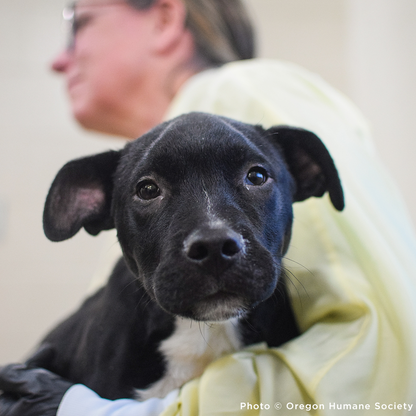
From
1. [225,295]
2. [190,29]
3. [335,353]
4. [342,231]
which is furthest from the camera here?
[190,29]

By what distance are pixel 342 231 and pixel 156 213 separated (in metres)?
0.49

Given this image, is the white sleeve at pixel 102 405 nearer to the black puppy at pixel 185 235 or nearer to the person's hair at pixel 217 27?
the black puppy at pixel 185 235

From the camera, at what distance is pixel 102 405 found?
921 millimetres

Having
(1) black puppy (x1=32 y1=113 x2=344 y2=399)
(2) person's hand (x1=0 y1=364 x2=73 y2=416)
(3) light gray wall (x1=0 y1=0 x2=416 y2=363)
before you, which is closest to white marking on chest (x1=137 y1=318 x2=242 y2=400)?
(1) black puppy (x1=32 y1=113 x2=344 y2=399)

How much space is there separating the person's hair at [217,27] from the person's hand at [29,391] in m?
1.49

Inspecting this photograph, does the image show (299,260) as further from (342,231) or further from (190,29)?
(190,29)

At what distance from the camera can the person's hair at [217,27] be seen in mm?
1908

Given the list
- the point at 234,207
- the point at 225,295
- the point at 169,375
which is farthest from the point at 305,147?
the point at 169,375

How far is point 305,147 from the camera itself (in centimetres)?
111

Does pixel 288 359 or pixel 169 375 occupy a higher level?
pixel 288 359

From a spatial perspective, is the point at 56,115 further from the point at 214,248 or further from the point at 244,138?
the point at 214,248

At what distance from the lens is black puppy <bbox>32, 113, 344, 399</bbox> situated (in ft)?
2.58

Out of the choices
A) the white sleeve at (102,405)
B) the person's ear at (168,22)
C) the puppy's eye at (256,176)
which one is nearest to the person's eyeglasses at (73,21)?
the person's ear at (168,22)

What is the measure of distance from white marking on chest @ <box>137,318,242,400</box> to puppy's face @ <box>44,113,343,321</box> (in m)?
0.22
